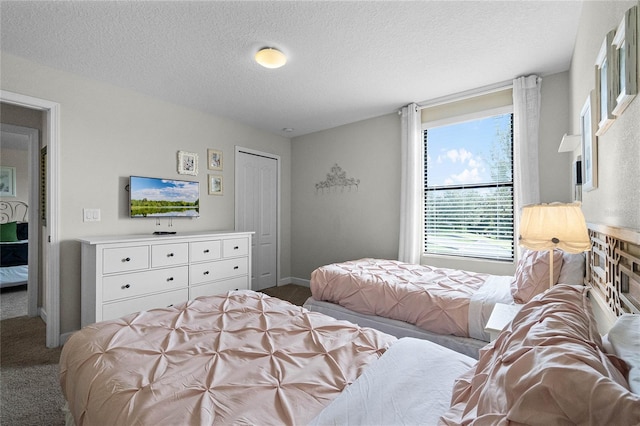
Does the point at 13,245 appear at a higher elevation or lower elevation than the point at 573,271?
lower

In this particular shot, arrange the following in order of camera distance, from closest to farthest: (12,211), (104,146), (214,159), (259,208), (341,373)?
(341,373) → (104,146) → (214,159) → (259,208) → (12,211)

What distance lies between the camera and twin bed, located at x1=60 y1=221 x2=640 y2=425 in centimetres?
54

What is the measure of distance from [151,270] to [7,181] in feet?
17.7

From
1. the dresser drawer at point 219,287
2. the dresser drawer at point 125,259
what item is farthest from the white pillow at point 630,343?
the dresser drawer at point 219,287

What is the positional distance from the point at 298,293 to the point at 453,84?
135 inches

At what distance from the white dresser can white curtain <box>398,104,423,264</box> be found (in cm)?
209

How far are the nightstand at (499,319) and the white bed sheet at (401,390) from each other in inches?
13.4

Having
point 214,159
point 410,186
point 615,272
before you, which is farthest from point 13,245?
point 615,272

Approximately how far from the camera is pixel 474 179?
3.45 meters

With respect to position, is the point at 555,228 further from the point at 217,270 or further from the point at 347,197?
the point at 217,270

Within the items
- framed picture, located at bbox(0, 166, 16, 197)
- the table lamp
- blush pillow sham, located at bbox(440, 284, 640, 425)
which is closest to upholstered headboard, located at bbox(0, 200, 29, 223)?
framed picture, located at bbox(0, 166, 16, 197)

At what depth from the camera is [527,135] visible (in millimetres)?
2973

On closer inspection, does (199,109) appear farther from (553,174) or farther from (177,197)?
(553,174)

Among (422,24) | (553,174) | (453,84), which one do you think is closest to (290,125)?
(453,84)
